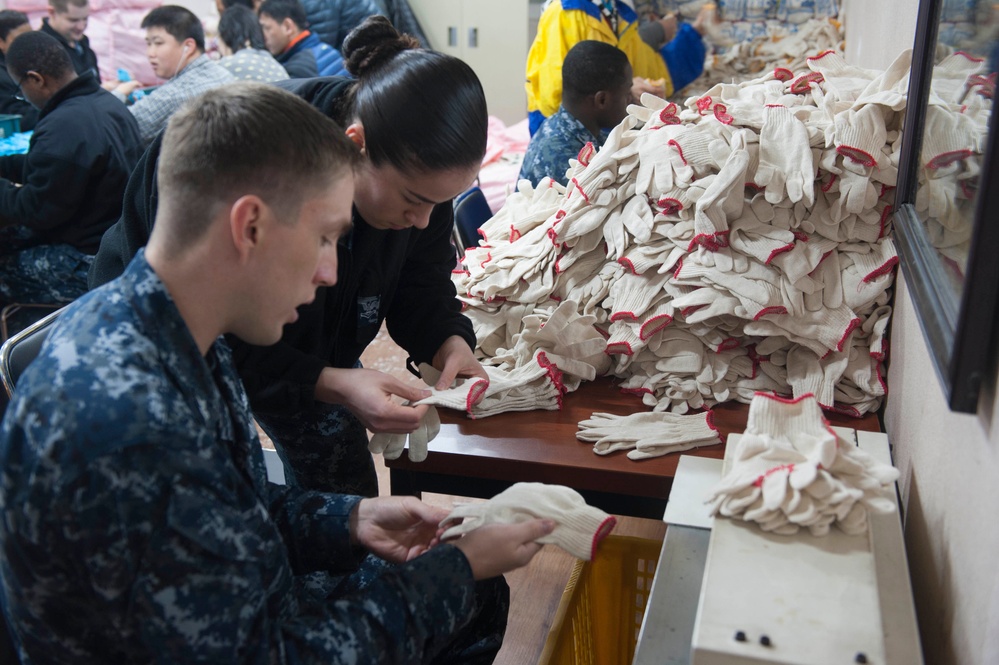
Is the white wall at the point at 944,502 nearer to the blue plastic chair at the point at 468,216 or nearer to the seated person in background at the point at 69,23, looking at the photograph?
the blue plastic chair at the point at 468,216

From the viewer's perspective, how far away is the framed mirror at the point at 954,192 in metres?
0.85

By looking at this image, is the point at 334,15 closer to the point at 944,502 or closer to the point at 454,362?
the point at 454,362

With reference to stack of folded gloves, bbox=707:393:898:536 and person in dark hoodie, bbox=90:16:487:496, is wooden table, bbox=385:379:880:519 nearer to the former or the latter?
person in dark hoodie, bbox=90:16:487:496

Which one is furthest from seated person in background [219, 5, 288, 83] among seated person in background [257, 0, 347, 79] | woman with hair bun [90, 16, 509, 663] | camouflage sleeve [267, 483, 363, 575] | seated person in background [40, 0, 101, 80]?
camouflage sleeve [267, 483, 363, 575]

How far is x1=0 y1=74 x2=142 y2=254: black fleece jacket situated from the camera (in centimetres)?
318

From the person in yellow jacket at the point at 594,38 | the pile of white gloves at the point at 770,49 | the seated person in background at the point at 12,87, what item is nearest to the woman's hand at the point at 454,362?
the person in yellow jacket at the point at 594,38

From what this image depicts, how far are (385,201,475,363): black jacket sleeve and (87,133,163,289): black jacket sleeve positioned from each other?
53 centimetres

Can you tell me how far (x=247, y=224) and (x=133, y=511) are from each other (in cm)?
33

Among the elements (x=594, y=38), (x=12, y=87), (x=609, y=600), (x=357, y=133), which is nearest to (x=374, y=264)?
(x=357, y=133)

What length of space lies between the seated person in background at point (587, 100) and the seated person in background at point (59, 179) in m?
1.61

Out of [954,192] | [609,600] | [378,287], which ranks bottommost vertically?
[609,600]

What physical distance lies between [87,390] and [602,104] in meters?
2.72

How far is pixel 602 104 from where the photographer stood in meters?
3.29

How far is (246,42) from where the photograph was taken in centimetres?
482
